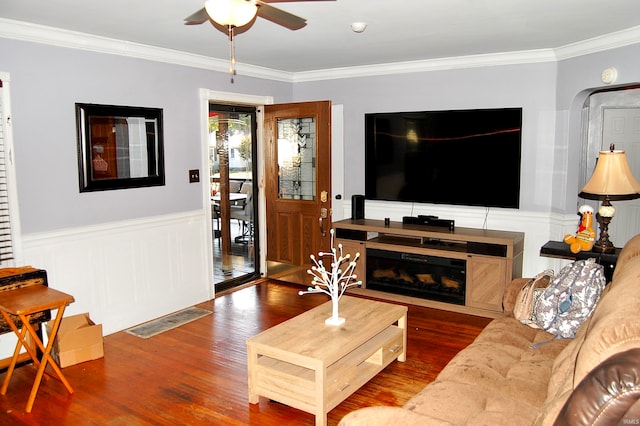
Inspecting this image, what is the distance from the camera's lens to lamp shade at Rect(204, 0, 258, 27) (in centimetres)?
222

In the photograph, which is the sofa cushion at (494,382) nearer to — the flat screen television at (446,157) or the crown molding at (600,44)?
the flat screen television at (446,157)

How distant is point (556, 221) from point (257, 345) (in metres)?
3.18

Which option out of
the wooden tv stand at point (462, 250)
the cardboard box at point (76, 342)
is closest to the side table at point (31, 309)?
the cardboard box at point (76, 342)

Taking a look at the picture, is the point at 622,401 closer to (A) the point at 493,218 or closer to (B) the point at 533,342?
(B) the point at 533,342

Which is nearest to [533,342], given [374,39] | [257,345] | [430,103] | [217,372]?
[257,345]

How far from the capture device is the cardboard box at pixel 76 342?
358 cm

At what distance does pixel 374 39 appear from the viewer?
4.11 metres

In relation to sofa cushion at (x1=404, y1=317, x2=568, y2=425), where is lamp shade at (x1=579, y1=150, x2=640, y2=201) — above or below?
above

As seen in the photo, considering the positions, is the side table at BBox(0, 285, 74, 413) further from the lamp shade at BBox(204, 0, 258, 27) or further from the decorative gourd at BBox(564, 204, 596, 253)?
the decorative gourd at BBox(564, 204, 596, 253)

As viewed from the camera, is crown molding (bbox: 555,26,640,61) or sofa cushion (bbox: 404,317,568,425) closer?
sofa cushion (bbox: 404,317,568,425)

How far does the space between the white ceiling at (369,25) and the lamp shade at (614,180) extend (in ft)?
3.22

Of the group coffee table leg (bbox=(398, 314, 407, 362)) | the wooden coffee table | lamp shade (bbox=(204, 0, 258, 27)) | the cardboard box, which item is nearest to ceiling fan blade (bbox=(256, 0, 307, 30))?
lamp shade (bbox=(204, 0, 258, 27))

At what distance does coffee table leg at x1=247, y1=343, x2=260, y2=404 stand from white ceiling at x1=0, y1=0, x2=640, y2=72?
214cm

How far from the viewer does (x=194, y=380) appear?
341 centimetres
